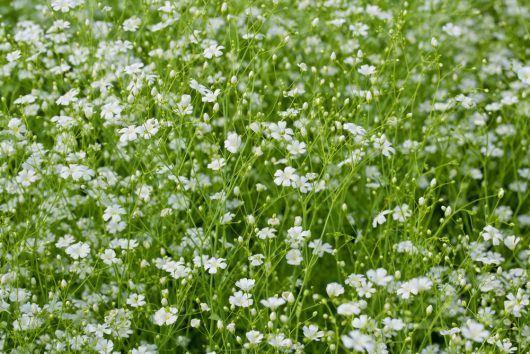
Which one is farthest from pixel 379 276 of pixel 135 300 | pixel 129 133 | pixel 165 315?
pixel 129 133

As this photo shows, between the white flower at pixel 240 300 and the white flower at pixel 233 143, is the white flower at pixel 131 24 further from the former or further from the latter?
the white flower at pixel 240 300

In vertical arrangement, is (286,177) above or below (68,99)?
below

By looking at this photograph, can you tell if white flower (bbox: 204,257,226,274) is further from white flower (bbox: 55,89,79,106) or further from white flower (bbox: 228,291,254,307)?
white flower (bbox: 55,89,79,106)

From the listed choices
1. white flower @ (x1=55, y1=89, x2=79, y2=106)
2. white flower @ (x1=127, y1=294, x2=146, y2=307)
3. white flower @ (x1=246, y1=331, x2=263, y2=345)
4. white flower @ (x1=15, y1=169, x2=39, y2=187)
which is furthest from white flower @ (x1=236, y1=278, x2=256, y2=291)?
white flower @ (x1=55, y1=89, x2=79, y2=106)

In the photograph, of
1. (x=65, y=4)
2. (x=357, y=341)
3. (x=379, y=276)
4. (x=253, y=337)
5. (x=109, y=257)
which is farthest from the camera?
(x=65, y=4)

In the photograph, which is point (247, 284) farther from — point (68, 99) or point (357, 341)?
point (68, 99)

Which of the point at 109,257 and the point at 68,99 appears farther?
the point at 68,99

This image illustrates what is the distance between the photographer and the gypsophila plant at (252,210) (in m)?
3.37

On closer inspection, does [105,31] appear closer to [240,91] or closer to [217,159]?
[240,91]

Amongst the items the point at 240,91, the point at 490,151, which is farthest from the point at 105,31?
the point at 490,151

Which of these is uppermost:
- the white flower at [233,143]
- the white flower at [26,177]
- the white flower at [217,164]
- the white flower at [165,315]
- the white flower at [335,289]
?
the white flower at [233,143]

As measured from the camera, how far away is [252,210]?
3.99m

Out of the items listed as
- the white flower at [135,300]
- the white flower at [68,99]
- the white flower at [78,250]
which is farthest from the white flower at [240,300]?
the white flower at [68,99]

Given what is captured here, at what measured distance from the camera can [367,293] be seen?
131 inches
